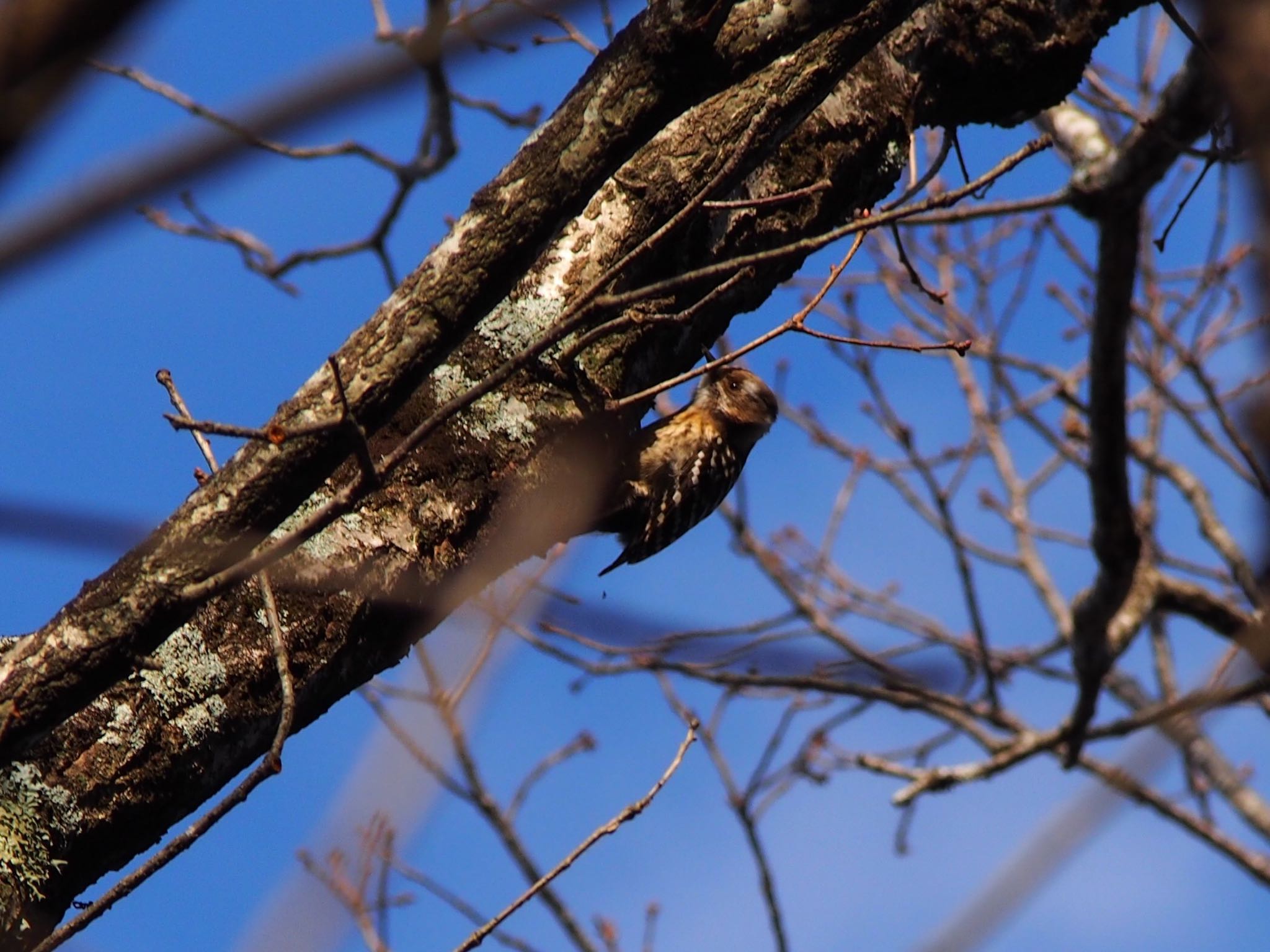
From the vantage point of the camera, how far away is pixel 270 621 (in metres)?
2.39

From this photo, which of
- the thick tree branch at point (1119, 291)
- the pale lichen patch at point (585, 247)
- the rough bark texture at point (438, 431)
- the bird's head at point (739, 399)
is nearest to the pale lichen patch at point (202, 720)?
the rough bark texture at point (438, 431)

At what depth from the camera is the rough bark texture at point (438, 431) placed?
2.20 m

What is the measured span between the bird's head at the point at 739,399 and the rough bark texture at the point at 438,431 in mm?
1348

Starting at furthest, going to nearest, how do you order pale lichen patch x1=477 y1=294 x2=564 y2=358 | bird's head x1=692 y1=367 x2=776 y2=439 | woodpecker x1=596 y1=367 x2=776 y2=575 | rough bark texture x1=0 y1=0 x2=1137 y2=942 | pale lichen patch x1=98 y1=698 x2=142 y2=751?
bird's head x1=692 y1=367 x2=776 y2=439, woodpecker x1=596 y1=367 x2=776 y2=575, pale lichen patch x1=477 y1=294 x2=564 y2=358, pale lichen patch x1=98 y1=698 x2=142 y2=751, rough bark texture x1=0 y1=0 x2=1137 y2=942

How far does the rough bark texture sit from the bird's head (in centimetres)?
135

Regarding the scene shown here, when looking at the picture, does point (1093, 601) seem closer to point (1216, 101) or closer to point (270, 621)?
point (1216, 101)

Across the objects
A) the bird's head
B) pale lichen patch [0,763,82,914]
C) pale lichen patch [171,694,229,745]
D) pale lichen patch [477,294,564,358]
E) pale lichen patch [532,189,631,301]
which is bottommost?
pale lichen patch [0,763,82,914]

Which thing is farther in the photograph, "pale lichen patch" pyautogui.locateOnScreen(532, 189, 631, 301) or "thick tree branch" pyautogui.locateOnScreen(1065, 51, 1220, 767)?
"thick tree branch" pyautogui.locateOnScreen(1065, 51, 1220, 767)

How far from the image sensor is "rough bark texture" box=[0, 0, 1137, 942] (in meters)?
2.20

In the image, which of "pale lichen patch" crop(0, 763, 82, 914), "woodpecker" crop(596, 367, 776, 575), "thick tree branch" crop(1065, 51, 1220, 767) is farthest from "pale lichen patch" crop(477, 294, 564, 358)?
"thick tree branch" crop(1065, 51, 1220, 767)

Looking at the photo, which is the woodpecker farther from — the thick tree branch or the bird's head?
the thick tree branch

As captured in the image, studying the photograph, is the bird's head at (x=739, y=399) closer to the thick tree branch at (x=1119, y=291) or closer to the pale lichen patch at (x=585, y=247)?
the thick tree branch at (x=1119, y=291)

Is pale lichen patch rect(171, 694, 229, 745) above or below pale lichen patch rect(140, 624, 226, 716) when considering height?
below

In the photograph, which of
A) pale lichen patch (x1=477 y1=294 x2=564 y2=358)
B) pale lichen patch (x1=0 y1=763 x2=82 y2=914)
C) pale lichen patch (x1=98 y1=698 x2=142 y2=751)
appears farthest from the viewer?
pale lichen patch (x1=477 y1=294 x2=564 y2=358)
